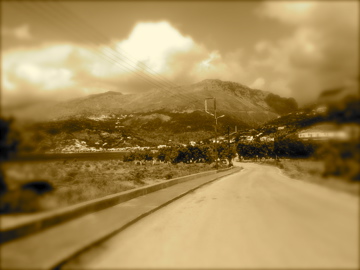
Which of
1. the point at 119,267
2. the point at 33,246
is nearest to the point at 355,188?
the point at 119,267

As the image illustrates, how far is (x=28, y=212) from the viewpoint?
734cm

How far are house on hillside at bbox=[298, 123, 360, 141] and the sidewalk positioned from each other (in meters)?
5.11

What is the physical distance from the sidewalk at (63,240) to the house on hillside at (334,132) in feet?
16.8

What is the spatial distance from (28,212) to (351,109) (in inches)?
255

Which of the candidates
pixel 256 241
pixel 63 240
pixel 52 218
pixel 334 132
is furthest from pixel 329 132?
pixel 52 218

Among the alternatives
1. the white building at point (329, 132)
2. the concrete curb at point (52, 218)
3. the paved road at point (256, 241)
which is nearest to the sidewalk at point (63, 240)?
the concrete curb at point (52, 218)

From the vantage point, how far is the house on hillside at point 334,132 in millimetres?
4559

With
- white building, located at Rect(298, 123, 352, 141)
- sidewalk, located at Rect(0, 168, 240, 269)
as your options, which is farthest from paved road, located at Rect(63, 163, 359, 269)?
white building, located at Rect(298, 123, 352, 141)

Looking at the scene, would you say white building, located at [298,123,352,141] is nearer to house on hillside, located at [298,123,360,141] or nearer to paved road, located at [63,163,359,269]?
house on hillside, located at [298,123,360,141]

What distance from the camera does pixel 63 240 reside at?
7691 millimetres

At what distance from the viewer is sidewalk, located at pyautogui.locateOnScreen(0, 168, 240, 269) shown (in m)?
6.12

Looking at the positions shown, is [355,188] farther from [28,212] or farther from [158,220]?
[158,220]

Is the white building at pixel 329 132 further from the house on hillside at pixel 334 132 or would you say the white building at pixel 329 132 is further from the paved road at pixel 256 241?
the paved road at pixel 256 241

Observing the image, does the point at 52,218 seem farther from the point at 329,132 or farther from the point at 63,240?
the point at 329,132
